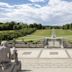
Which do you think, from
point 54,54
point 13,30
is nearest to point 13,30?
point 13,30

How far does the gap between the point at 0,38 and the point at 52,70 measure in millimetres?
22777

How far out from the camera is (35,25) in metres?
123

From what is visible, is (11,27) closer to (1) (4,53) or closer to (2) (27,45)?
(2) (27,45)

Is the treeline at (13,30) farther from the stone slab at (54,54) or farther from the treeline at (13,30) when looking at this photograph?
the stone slab at (54,54)

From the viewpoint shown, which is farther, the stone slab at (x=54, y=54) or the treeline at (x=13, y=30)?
the treeline at (x=13, y=30)

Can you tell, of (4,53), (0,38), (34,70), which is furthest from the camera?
(0,38)

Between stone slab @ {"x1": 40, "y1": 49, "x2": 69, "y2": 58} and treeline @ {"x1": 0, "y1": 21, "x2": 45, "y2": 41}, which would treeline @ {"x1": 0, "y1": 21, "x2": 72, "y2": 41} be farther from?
stone slab @ {"x1": 40, "y1": 49, "x2": 69, "y2": 58}

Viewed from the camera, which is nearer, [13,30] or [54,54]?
[54,54]

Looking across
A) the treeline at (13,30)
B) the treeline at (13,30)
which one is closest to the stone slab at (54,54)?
the treeline at (13,30)

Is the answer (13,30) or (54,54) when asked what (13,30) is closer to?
(13,30)

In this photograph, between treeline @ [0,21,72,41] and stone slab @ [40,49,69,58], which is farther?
treeline @ [0,21,72,41]

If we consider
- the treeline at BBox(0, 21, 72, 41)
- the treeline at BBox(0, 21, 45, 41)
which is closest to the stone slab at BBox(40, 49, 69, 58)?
the treeline at BBox(0, 21, 45, 41)

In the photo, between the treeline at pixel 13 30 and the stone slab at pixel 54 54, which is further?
the treeline at pixel 13 30

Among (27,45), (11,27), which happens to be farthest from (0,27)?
(27,45)
